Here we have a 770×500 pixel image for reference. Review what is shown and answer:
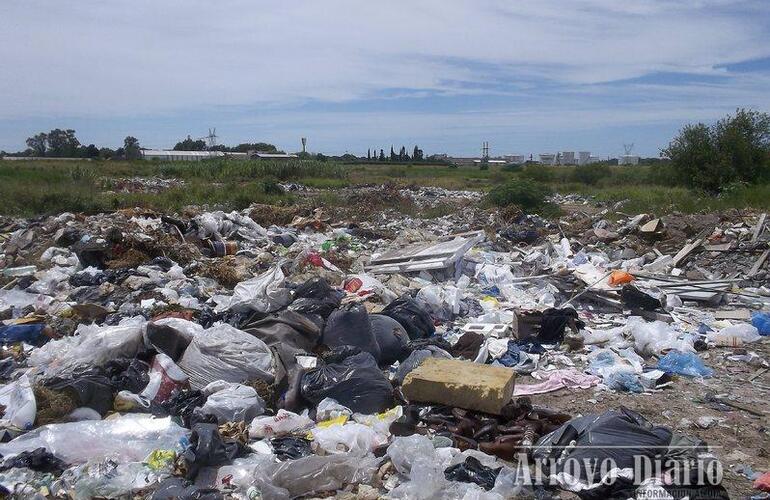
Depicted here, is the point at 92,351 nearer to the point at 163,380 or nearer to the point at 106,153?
the point at 163,380

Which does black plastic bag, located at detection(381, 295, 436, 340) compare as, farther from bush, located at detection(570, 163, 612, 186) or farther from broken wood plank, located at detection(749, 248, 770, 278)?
bush, located at detection(570, 163, 612, 186)

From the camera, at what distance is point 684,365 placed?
16.6ft

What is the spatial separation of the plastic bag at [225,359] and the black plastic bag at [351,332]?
0.73 m

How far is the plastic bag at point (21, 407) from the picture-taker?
3783 millimetres

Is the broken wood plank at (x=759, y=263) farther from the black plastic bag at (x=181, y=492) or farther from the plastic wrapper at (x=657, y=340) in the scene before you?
the black plastic bag at (x=181, y=492)

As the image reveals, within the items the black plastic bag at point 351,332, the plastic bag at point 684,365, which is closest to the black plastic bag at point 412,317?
the black plastic bag at point 351,332

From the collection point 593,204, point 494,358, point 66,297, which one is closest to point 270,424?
point 494,358

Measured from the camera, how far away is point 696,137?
72.8 ft

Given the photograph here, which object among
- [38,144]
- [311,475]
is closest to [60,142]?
[38,144]

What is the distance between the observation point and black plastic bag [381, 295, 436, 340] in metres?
5.80

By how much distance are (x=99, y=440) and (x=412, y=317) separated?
310 centimetres

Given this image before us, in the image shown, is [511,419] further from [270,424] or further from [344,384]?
[270,424]

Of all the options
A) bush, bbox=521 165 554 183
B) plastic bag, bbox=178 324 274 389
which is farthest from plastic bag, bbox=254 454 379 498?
bush, bbox=521 165 554 183

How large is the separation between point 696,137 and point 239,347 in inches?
890
